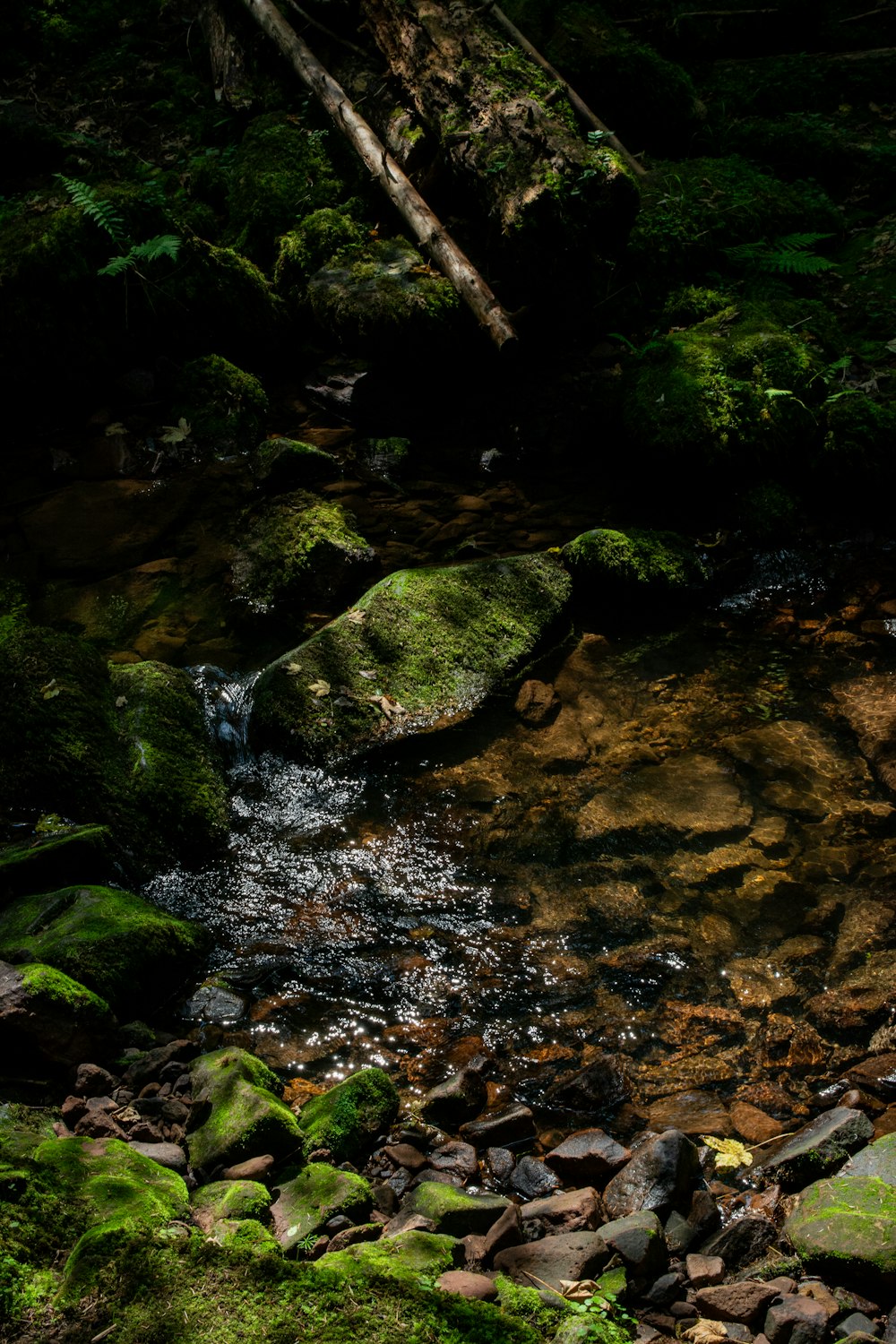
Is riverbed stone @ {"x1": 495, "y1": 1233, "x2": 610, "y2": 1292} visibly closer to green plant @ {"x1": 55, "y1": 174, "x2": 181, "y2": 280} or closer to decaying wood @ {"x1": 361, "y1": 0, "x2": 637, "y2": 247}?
decaying wood @ {"x1": 361, "y1": 0, "x2": 637, "y2": 247}

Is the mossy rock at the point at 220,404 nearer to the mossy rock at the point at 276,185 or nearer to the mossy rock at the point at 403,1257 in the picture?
the mossy rock at the point at 276,185

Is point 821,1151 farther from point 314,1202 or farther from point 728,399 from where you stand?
point 728,399

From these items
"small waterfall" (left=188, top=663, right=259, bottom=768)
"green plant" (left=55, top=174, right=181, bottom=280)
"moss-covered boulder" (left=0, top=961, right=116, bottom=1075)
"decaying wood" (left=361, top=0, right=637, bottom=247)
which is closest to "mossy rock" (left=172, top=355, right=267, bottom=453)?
"green plant" (left=55, top=174, right=181, bottom=280)

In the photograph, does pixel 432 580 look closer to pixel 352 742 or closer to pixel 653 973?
pixel 352 742

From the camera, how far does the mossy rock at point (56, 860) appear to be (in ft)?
13.2

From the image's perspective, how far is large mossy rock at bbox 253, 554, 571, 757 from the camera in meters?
5.35

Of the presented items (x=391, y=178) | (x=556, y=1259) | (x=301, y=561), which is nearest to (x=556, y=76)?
(x=391, y=178)

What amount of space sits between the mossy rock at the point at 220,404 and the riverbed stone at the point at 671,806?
499 cm

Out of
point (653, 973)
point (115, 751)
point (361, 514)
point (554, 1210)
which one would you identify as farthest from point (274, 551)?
point (554, 1210)

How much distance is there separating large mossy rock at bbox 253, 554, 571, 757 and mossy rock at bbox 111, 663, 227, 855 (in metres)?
0.44

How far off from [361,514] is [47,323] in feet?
11.9

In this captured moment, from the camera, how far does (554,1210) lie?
9.23 ft

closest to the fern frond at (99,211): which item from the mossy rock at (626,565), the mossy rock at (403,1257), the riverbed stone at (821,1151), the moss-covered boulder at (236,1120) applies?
the mossy rock at (626,565)

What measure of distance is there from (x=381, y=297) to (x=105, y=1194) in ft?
24.3
